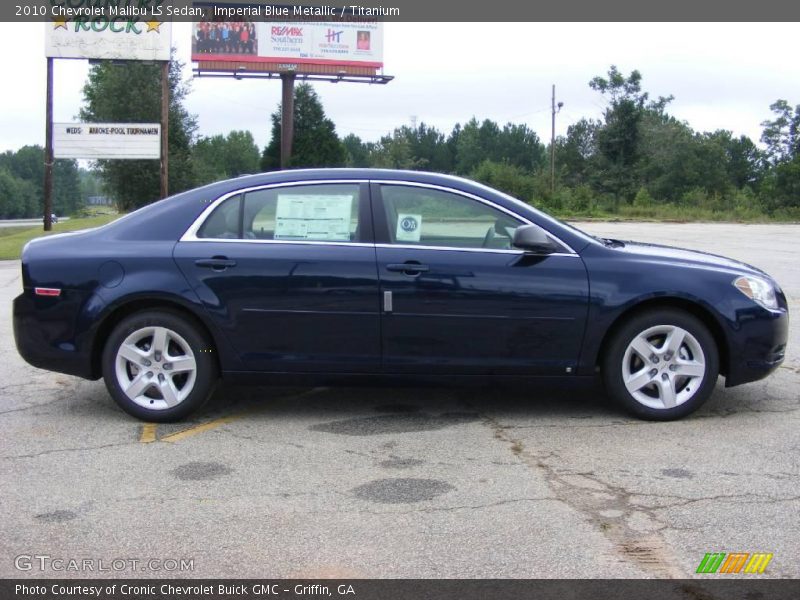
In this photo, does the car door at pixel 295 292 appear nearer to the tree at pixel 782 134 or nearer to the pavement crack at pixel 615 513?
the pavement crack at pixel 615 513

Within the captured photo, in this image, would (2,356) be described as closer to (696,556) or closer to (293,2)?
(696,556)

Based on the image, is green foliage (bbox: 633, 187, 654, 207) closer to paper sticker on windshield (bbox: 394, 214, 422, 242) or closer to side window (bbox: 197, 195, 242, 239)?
paper sticker on windshield (bbox: 394, 214, 422, 242)

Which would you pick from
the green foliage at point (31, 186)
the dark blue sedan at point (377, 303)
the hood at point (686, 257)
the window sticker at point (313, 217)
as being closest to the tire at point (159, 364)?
the dark blue sedan at point (377, 303)

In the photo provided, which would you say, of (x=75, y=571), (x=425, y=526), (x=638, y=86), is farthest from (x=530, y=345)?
(x=638, y=86)

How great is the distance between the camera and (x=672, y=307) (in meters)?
5.62

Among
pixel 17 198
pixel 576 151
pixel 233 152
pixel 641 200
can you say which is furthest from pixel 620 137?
pixel 17 198

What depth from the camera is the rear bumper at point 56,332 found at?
5609 millimetres

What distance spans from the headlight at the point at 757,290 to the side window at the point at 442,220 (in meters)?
1.47

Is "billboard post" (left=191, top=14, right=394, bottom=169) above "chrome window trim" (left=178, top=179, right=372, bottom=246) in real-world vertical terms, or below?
above

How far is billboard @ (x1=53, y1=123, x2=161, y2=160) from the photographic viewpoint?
29.1 metres

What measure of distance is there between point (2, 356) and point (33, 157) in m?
155

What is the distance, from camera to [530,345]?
5.52 metres

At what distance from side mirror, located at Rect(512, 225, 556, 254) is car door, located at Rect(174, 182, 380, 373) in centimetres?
91

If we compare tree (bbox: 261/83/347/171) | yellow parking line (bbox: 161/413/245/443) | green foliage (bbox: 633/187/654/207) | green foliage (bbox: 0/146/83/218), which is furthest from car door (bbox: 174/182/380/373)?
green foliage (bbox: 0/146/83/218)
